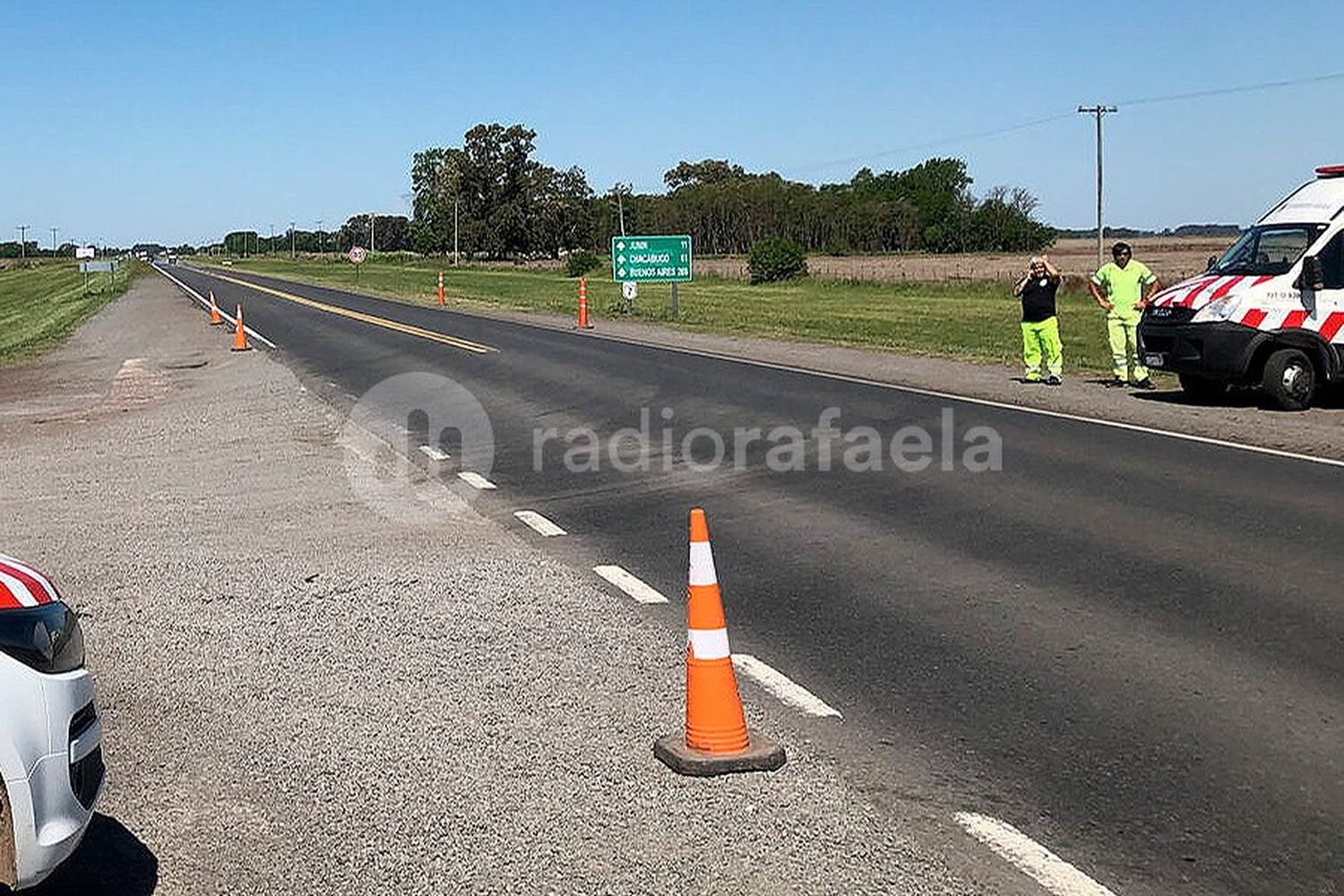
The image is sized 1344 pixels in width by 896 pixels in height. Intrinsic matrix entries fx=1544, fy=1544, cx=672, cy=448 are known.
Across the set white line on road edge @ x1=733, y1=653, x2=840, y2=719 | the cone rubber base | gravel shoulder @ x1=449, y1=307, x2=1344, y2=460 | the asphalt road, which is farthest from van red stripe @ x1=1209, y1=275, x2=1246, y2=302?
the cone rubber base

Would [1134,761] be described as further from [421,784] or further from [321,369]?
[321,369]

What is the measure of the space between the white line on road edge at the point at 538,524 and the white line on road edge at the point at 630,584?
4.19 feet

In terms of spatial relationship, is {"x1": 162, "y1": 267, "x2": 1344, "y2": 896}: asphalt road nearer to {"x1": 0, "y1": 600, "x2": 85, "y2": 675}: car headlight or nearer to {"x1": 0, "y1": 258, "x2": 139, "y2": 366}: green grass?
{"x1": 0, "y1": 600, "x2": 85, "y2": 675}: car headlight

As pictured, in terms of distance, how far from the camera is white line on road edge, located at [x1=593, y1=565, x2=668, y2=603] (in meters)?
8.26

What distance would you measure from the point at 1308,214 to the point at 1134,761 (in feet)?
46.0

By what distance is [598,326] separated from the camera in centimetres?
3866

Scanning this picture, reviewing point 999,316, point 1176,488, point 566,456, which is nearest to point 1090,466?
point 1176,488

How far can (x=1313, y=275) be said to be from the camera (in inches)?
667

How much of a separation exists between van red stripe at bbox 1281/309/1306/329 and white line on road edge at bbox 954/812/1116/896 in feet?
45.0

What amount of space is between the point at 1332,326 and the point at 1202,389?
2.03 m

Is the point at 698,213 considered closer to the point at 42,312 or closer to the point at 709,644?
the point at 42,312

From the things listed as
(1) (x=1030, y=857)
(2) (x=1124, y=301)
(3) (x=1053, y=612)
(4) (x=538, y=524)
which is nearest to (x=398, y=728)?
(1) (x=1030, y=857)

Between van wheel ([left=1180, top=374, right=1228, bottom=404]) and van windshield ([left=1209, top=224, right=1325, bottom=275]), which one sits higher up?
van windshield ([left=1209, top=224, right=1325, bottom=275])

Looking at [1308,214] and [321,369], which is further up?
[1308,214]
